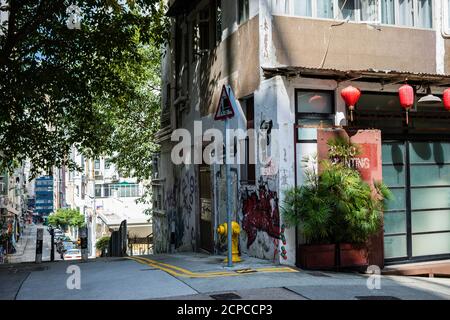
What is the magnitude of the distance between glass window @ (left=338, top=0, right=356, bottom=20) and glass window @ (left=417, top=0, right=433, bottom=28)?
6.09 ft

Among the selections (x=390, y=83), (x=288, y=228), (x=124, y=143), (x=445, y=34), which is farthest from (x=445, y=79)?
(x=124, y=143)

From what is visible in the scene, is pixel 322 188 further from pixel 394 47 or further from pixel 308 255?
pixel 394 47

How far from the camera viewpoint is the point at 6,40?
38.0ft

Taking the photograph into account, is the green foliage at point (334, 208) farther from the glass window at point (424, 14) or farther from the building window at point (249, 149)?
the glass window at point (424, 14)

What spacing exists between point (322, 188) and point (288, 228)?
1.02 metres

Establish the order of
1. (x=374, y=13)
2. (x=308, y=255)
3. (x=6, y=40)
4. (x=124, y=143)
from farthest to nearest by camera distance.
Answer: (x=124, y=143)
(x=6, y=40)
(x=374, y=13)
(x=308, y=255)

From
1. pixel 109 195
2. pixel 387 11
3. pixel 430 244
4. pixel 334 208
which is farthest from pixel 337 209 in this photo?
pixel 109 195

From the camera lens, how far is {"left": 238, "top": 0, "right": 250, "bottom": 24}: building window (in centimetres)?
1037

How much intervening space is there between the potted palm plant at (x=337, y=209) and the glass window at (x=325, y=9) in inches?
115

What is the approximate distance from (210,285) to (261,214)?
302 centimetres

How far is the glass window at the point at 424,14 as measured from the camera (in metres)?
10.8

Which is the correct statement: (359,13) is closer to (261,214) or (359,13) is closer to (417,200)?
(417,200)

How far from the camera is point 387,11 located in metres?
10.4

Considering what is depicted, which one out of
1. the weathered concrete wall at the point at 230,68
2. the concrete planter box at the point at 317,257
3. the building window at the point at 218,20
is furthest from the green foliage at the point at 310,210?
the building window at the point at 218,20
